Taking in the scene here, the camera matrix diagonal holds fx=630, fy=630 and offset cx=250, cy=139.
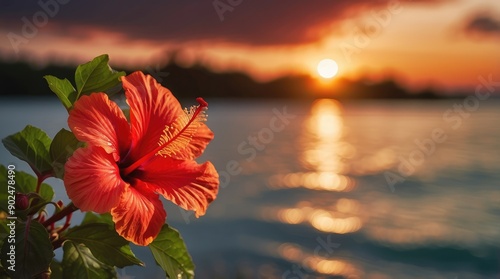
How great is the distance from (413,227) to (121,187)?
17.0 m

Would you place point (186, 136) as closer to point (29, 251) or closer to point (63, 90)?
point (63, 90)

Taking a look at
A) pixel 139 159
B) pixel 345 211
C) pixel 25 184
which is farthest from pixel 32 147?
pixel 345 211

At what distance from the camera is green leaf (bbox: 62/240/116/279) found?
3.51ft

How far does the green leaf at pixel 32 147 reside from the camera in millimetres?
1127

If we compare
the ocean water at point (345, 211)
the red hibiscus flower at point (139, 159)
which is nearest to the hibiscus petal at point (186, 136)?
the red hibiscus flower at point (139, 159)

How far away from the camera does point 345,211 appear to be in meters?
Answer: 18.4

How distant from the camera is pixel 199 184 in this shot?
1.12 metres

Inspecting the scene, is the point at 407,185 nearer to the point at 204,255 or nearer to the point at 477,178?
the point at 477,178

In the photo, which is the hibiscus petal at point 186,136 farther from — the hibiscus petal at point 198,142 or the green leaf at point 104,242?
the green leaf at point 104,242

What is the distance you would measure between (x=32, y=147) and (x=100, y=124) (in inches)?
7.7

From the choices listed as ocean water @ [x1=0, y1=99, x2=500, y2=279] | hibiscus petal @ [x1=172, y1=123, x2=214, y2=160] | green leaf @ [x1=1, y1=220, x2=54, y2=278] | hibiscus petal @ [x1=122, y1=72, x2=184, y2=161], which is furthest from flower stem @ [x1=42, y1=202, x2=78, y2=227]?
ocean water @ [x1=0, y1=99, x2=500, y2=279]

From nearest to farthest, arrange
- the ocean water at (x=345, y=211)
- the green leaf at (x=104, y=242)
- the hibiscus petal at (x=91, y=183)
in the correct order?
1. the hibiscus petal at (x=91, y=183)
2. the green leaf at (x=104, y=242)
3. the ocean water at (x=345, y=211)

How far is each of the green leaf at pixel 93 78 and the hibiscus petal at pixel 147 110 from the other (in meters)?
0.04

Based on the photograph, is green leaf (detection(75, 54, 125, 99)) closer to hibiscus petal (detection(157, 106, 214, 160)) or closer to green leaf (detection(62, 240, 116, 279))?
hibiscus petal (detection(157, 106, 214, 160))
